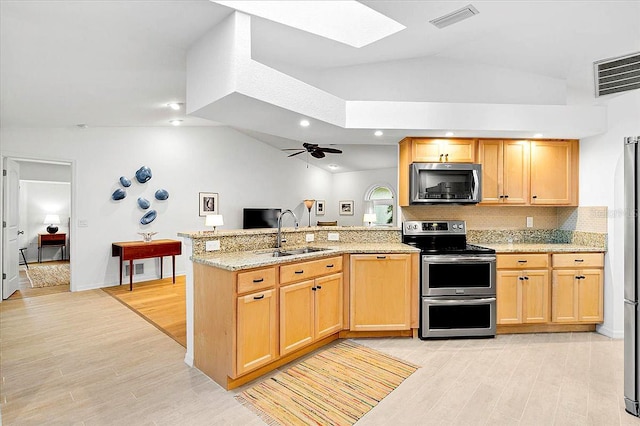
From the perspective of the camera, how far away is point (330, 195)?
11.0 m

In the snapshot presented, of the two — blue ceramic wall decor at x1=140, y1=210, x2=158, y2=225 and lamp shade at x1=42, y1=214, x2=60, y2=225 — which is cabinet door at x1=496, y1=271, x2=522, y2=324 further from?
lamp shade at x1=42, y1=214, x2=60, y2=225

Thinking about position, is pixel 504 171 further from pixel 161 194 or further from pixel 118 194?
pixel 118 194

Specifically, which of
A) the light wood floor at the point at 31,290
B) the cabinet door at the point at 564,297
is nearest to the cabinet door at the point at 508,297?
the cabinet door at the point at 564,297

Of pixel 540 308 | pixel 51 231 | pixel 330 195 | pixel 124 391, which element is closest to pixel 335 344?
pixel 124 391

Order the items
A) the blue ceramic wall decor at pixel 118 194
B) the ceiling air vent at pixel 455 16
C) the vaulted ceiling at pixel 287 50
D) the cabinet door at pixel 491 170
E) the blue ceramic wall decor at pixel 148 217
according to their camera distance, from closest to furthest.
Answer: the vaulted ceiling at pixel 287 50
the ceiling air vent at pixel 455 16
the cabinet door at pixel 491 170
the blue ceramic wall decor at pixel 118 194
the blue ceramic wall decor at pixel 148 217

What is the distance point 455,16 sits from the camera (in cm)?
263

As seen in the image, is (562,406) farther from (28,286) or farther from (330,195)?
(330,195)

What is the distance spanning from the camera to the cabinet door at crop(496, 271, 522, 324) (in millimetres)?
3324

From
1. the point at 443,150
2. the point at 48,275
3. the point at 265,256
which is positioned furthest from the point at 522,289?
the point at 48,275

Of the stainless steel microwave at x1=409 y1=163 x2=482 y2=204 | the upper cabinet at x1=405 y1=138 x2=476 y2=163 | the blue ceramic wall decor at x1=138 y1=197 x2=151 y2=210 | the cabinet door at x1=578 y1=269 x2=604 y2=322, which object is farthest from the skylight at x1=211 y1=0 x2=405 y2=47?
the blue ceramic wall decor at x1=138 y1=197 x2=151 y2=210

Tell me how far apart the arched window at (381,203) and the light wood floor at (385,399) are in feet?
21.7

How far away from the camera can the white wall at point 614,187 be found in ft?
10.7

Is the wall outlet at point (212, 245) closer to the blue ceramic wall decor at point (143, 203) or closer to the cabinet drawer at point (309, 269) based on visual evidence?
the cabinet drawer at point (309, 269)

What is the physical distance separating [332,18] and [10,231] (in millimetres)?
5595
